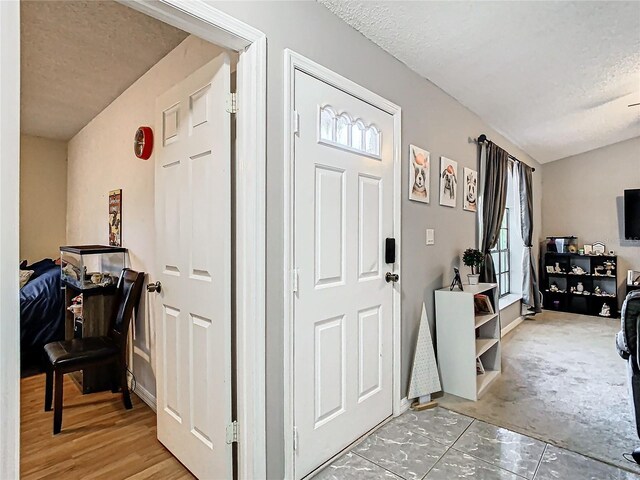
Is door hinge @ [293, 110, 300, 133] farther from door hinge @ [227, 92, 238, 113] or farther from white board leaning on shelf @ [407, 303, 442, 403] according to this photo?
white board leaning on shelf @ [407, 303, 442, 403]

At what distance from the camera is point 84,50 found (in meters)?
2.27

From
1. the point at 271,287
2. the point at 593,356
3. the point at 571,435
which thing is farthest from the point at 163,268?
the point at 593,356

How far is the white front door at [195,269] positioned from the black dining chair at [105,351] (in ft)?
1.98

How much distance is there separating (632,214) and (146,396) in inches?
261

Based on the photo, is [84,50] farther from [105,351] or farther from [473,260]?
[473,260]

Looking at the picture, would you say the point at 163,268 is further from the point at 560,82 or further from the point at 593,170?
the point at 593,170

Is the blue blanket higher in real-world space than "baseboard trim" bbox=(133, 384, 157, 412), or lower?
higher

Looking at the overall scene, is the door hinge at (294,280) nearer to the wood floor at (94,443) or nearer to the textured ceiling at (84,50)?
the wood floor at (94,443)

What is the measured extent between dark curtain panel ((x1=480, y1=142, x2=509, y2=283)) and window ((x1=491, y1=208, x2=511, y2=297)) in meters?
1.16

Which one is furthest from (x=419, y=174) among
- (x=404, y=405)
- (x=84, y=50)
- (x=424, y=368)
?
(x=84, y=50)

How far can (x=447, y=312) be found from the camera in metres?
2.63

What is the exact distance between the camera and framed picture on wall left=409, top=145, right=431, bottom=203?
248 cm

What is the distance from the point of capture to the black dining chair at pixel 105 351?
85.4 inches

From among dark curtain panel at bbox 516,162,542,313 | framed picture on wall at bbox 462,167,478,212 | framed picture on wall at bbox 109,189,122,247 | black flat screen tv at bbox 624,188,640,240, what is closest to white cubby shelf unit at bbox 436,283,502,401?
framed picture on wall at bbox 462,167,478,212
